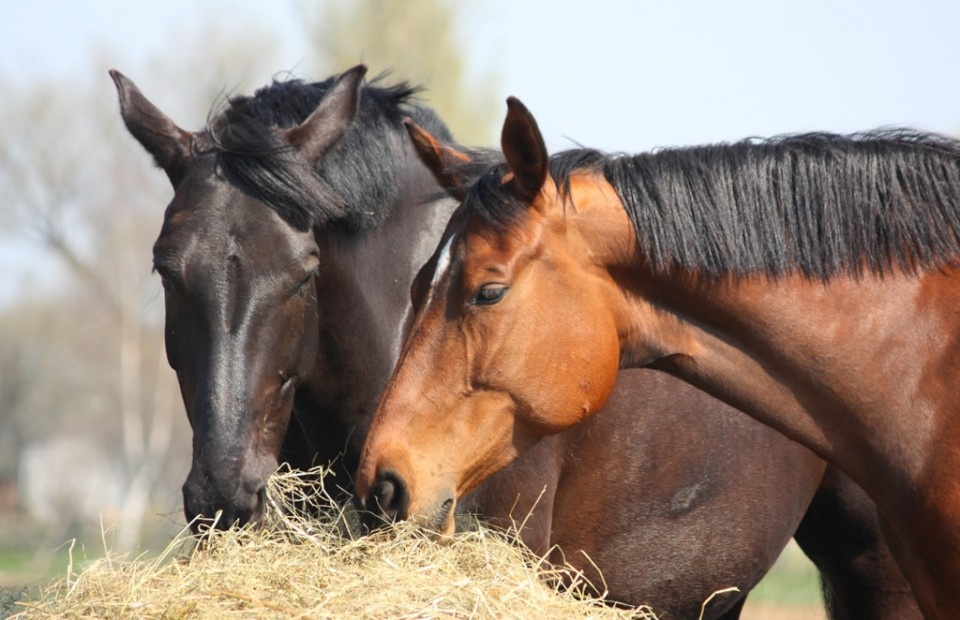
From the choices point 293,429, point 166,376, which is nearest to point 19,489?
point 166,376

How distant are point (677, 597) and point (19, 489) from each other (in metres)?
33.6

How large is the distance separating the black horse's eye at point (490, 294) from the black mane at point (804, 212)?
0.21 m

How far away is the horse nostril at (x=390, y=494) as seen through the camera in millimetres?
3283

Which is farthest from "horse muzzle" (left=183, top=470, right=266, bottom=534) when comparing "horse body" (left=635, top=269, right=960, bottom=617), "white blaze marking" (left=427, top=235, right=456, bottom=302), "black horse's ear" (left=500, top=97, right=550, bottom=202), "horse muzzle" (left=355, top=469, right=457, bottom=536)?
"horse body" (left=635, top=269, right=960, bottom=617)

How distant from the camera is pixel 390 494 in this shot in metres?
3.28

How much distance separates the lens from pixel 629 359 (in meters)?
3.66

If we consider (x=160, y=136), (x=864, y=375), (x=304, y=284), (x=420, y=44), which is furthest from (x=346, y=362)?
(x=420, y=44)

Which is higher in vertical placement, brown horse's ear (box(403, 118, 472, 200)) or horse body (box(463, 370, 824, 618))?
brown horse's ear (box(403, 118, 472, 200))

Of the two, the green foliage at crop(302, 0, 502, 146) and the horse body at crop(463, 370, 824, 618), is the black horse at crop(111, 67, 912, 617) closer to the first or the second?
the horse body at crop(463, 370, 824, 618)

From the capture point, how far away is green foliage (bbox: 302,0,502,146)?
23.1 m

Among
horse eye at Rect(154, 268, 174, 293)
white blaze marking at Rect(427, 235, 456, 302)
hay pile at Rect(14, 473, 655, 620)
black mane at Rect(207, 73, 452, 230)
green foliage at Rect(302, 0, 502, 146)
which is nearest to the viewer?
hay pile at Rect(14, 473, 655, 620)

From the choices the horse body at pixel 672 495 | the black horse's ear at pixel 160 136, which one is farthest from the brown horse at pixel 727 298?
the black horse's ear at pixel 160 136

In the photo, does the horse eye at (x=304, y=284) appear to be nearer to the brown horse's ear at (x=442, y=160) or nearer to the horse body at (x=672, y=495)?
the brown horse's ear at (x=442, y=160)

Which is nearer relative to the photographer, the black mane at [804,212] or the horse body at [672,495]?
the black mane at [804,212]
